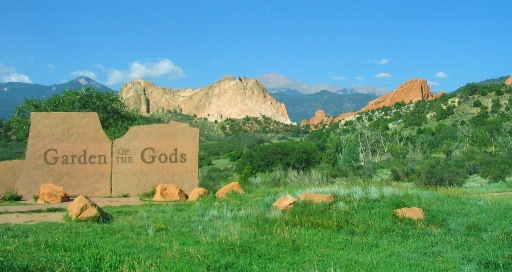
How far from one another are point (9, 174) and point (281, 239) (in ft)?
42.5

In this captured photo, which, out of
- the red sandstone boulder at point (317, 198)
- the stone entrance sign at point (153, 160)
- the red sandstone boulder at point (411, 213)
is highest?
the stone entrance sign at point (153, 160)

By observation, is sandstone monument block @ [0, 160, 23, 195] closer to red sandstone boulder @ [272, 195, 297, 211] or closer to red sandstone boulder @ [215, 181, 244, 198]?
red sandstone boulder @ [215, 181, 244, 198]

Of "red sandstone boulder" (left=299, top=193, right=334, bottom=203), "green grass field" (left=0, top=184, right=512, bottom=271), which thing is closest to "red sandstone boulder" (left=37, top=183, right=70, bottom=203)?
"green grass field" (left=0, top=184, right=512, bottom=271)

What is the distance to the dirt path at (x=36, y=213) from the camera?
1216 cm

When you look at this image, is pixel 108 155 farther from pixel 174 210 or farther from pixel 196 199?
pixel 174 210

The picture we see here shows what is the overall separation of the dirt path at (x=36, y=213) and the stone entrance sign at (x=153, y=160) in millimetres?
1350

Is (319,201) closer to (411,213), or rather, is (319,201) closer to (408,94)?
(411,213)

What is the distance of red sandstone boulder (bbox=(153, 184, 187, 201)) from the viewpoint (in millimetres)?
16906

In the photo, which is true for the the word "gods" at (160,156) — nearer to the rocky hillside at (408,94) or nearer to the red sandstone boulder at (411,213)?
the red sandstone boulder at (411,213)

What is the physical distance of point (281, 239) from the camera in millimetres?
9305

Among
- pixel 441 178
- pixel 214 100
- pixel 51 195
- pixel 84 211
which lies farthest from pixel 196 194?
pixel 214 100

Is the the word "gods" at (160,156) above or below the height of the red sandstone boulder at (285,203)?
above

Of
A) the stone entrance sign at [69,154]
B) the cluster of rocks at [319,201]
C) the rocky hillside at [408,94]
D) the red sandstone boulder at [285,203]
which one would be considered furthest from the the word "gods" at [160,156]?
the rocky hillside at [408,94]

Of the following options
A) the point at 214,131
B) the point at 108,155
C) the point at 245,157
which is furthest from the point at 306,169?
the point at 214,131
